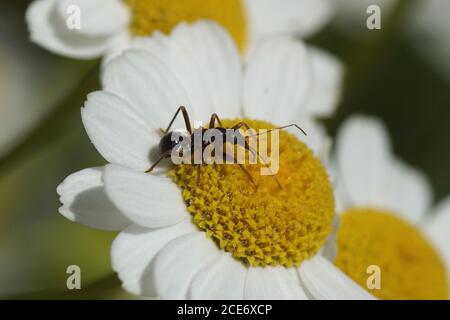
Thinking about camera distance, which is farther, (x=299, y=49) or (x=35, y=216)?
(x=35, y=216)

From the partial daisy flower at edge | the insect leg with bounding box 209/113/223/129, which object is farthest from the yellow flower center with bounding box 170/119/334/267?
the insect leg with bounding box 209/113/223/129

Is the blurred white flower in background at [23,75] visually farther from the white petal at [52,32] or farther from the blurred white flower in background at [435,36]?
the blurred white flower in background at [435,36]

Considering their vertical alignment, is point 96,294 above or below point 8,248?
above

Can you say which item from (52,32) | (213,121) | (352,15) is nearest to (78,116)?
(52,32)

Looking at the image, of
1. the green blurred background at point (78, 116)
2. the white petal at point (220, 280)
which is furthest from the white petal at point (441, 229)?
the white petal at point (220, 280)

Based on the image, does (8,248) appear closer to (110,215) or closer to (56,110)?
(56,110)

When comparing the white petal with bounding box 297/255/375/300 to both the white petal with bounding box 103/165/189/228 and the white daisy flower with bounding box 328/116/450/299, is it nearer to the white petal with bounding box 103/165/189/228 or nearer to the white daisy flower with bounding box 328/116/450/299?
the white daisy flower with bounding box 328/116/450/299

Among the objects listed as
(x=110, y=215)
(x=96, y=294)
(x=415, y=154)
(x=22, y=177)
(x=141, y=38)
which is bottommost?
(x=415, y=154)
